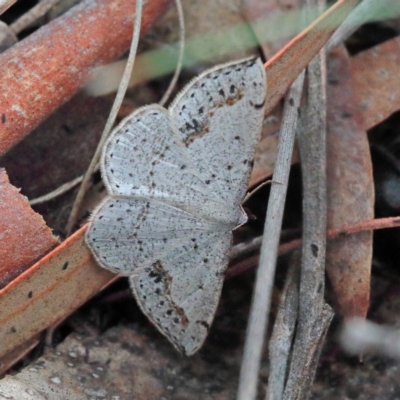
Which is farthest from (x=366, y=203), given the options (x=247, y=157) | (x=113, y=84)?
(x=113, y=84)

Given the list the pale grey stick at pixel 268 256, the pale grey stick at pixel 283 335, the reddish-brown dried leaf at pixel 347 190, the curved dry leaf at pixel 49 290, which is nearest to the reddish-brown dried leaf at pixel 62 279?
the curved dry leaf at pixel 49 290

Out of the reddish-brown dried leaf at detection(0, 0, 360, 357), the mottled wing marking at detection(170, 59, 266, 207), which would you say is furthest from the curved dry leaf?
the mottled wing marking at detection(170, 59, 266, 207)

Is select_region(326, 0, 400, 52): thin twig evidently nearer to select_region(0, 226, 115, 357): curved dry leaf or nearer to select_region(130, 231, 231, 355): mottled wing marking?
select_region(130, 231, 231, 355): mottled wing marking

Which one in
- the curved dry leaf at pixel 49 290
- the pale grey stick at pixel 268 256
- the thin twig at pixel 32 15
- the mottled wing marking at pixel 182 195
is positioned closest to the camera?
the pale grey stick at pixel 268 256

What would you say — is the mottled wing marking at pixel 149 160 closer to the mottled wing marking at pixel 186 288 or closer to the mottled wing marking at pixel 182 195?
the mottled wing marking at pixel 182 195

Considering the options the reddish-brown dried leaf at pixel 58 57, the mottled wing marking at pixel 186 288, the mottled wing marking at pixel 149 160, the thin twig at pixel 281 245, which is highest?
the reddish-brown dried leaf at pixel 58 57

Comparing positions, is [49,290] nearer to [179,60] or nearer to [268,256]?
[268,256]
